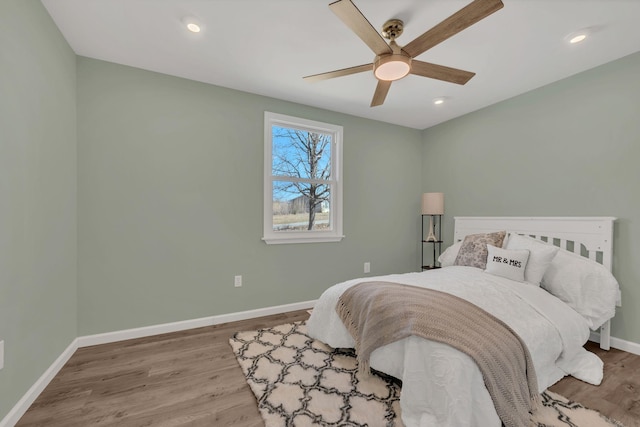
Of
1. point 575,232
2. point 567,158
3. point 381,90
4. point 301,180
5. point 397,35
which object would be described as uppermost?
point 397,35

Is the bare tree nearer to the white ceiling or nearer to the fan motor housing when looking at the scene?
the white ceiling

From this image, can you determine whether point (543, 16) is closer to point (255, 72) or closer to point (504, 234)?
point (504, 234)

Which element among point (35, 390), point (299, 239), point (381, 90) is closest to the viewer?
point (35, 390)

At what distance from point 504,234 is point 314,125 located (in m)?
2.47

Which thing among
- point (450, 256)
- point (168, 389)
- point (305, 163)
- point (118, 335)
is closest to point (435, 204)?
point (450, 256)

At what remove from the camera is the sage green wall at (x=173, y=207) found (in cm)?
242

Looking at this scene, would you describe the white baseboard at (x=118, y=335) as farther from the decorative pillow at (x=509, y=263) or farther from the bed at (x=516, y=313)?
the decorative pillow at (x=509, y=263)

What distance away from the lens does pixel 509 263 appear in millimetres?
2451

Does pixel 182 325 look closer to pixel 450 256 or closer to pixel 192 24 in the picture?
pixel 192 24

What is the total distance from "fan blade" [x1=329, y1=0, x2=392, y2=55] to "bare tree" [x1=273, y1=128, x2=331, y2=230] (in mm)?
1795

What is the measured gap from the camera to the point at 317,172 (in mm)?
3568

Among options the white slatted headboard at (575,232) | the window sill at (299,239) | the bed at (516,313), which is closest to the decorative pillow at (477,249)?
the bed at (516,313)

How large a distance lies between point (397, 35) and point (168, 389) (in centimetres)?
292

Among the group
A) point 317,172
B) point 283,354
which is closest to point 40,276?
point 283,354
